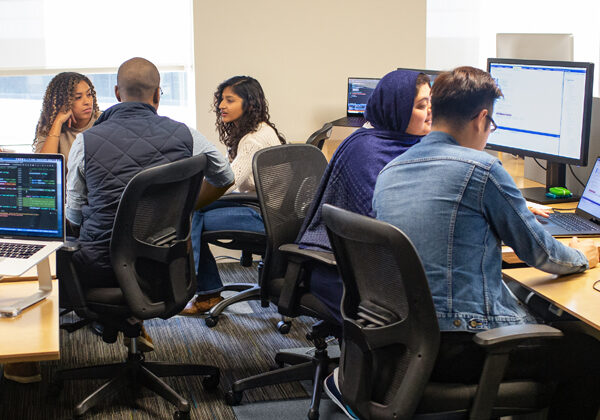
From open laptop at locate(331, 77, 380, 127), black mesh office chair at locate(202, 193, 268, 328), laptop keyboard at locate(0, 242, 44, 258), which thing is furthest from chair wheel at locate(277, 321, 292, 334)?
open laptop at locate(331, 77, 380, 127)

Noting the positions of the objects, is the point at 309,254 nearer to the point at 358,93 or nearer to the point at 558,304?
the point at 558,304

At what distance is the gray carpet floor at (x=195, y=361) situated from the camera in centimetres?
276

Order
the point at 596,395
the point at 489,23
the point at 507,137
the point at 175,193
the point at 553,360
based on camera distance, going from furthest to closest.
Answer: the point at 489,23 → the point at 507,137 → the point at 175,193 → the point at 596,395 → the point at 553,360

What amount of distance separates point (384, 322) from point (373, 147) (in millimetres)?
693

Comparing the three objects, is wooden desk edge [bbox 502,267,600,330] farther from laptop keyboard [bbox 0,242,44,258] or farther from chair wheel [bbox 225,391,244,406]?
laptop keyboard [bbox 0,242,44,258]

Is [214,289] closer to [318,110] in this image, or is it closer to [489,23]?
[318,110]

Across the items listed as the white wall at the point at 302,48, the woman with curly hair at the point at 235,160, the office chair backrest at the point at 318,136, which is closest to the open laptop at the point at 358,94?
the white wall at the point at 302,48

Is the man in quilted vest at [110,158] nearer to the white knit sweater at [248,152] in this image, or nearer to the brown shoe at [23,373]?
the brown shoe at [23,373]

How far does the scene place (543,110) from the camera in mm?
2986

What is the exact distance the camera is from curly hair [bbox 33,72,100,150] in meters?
3.62

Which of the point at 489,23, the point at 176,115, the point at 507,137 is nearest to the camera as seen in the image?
the point at 507,137

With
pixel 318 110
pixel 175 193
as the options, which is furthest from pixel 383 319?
pixel 318 110

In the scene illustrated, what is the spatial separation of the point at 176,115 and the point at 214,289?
145 cm

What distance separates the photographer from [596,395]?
2178 millimetres
